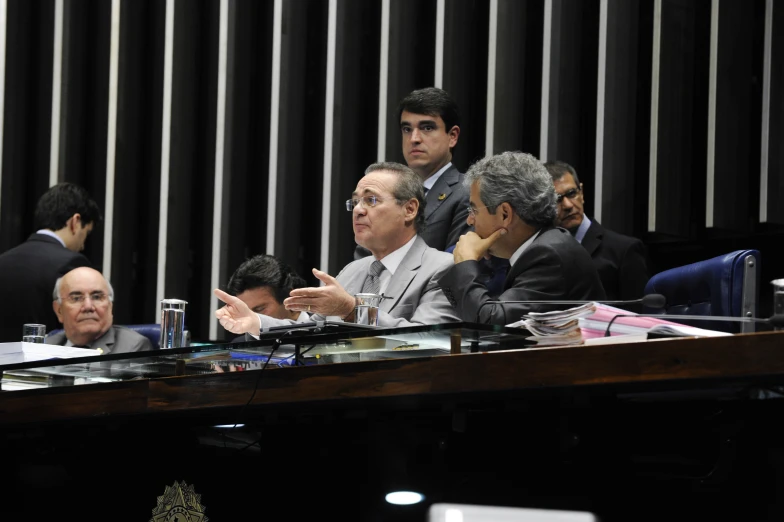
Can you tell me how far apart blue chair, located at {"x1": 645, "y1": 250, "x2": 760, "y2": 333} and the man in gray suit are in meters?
0.57

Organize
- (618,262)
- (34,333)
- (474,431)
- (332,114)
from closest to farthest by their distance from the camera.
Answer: (474,431), (34,333), (618,262), (332,114)

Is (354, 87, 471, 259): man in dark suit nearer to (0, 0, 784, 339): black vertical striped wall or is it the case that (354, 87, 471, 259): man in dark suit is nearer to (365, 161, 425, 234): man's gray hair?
(365, 161, 425, 234): man's gray hair

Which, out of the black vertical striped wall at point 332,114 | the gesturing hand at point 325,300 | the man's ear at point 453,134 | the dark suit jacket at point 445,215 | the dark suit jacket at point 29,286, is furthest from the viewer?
the dark suit jacket at point 29,286

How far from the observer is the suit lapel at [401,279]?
9.28ft

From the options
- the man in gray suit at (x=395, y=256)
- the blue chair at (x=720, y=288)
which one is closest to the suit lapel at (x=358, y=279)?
the man in gray suit at (x=395, y=256)

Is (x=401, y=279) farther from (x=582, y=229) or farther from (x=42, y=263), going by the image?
(x=42, y=263)

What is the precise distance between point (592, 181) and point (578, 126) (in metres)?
0.21

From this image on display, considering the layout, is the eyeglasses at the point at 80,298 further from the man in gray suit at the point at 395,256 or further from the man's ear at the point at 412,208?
the man's ear at the point at 412,208

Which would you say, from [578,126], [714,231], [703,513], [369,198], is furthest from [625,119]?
[703,513]

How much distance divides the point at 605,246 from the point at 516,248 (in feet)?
3.05

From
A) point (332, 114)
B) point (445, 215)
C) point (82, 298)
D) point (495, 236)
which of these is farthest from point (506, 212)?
point (332, 114)

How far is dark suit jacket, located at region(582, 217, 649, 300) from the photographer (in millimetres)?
3549

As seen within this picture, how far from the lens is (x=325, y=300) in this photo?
2.53 metres

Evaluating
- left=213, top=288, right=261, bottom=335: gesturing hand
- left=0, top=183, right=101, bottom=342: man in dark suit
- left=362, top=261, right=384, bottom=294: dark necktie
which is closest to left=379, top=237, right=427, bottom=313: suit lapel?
left=362, top=261, right=384, bottom=294: dark necktie
